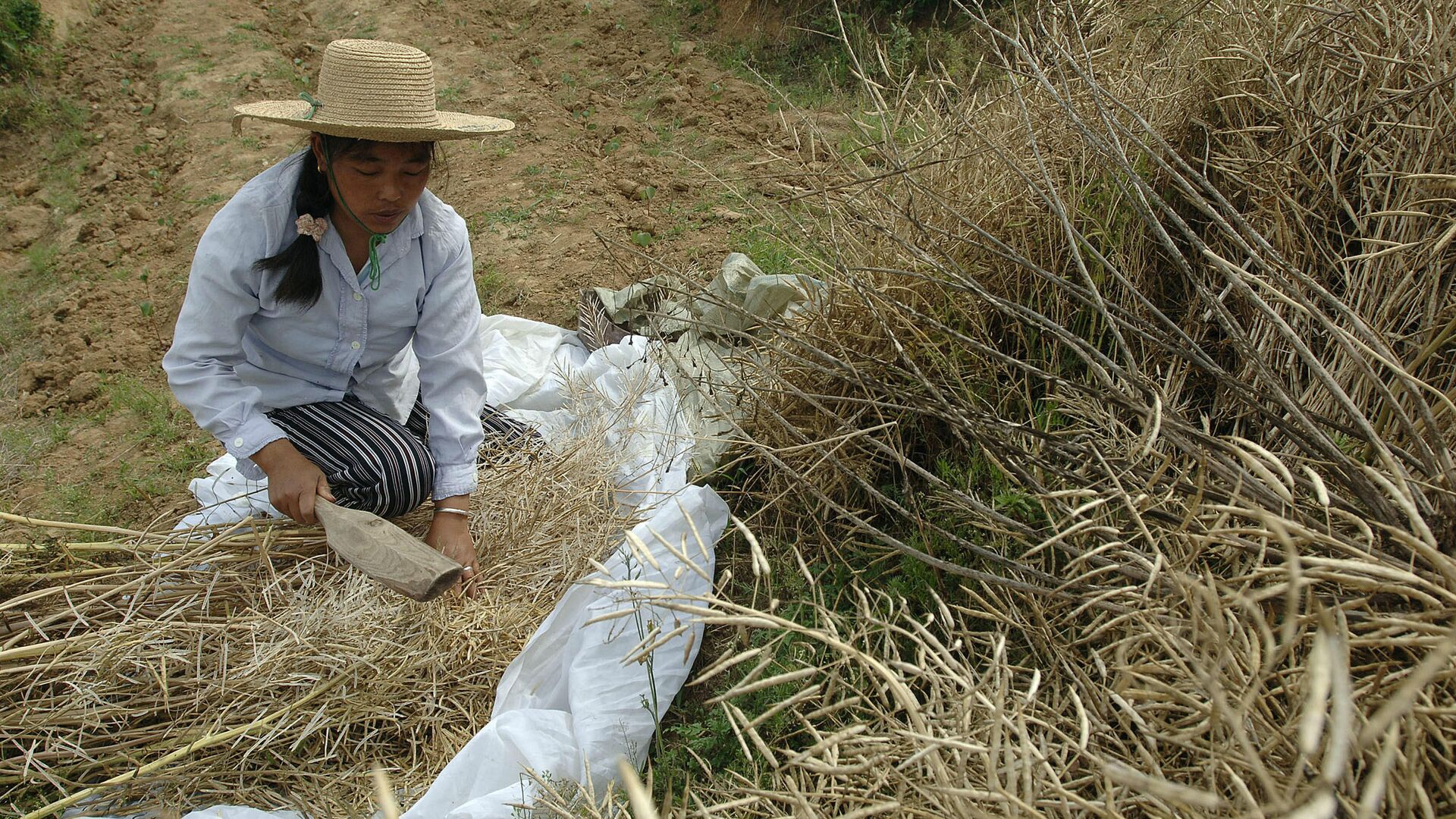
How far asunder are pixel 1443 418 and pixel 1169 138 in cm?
115

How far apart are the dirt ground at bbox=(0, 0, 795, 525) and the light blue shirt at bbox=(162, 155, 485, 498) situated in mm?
570

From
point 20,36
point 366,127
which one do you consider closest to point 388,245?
point 366,127

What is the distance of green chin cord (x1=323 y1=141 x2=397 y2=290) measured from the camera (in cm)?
211

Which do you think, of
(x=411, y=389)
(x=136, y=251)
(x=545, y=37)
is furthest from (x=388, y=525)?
(x=545, y=37)

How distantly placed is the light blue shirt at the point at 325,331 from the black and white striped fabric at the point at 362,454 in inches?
1.8

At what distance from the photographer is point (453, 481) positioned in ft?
7.72

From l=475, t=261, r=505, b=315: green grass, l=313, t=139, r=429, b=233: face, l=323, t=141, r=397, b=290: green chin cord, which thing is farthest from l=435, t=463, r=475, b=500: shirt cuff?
l=475, t=261, r=505, b=315: green grass

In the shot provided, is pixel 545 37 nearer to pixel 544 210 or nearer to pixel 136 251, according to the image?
pixel 544 210

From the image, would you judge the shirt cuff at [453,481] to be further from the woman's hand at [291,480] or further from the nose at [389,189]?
the nose at [389,189]

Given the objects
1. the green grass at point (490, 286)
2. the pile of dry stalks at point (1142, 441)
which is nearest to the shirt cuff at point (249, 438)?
the pile of dry stalks at point (1142, 441)

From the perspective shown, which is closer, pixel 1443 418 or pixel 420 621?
pixel 1443 418

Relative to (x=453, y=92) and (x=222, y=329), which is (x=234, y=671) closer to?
(x=222, y=329)

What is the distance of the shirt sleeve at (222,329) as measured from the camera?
2.11 metres

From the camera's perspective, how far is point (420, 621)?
211cm
